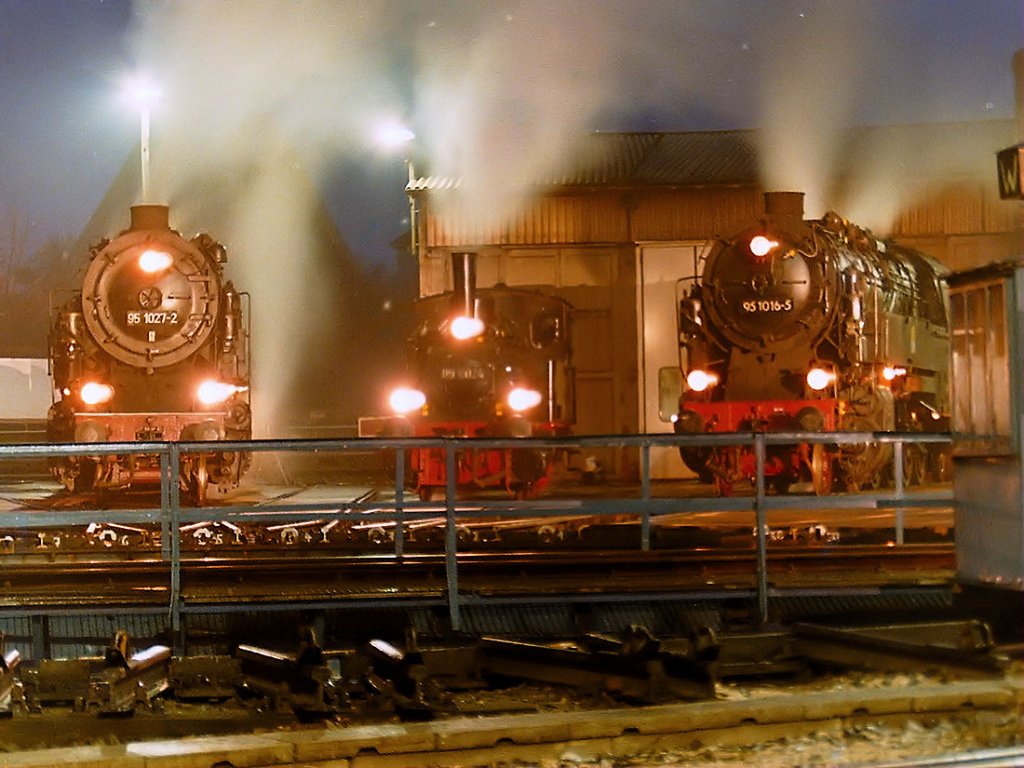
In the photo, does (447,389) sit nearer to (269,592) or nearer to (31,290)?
(269,592)

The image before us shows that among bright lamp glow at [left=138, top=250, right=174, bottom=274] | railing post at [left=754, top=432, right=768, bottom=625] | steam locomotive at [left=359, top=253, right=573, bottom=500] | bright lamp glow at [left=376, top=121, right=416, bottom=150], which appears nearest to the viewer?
railing post at [left=754, top=432, right=768, bottom=625]

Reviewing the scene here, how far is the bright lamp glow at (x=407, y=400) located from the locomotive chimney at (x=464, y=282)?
135cm

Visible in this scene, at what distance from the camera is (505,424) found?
1945 centimetres

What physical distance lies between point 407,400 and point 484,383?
1.25m

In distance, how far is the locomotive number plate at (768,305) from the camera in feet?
61.7

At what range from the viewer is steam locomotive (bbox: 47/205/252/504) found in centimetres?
1906

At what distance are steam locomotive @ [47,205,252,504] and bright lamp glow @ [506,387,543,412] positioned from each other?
12.0 feet

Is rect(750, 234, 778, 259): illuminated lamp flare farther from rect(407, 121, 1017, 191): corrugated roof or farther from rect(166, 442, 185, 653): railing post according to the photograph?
rect(166, 442, 185, 653): railing post

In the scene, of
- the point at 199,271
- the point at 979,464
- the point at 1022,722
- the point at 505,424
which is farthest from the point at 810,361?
the point at 1022,722

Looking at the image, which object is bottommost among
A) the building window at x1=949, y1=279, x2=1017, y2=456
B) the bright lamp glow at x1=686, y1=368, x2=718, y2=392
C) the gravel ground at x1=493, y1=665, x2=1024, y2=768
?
the gravel ground at x1=493, y1=665, x2=1024, y2=768

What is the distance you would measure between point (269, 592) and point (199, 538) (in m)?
5.53

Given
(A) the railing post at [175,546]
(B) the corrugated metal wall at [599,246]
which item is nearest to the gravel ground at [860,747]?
(A) the railing post at [175,546]

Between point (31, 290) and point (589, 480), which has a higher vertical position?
point (31, 290)

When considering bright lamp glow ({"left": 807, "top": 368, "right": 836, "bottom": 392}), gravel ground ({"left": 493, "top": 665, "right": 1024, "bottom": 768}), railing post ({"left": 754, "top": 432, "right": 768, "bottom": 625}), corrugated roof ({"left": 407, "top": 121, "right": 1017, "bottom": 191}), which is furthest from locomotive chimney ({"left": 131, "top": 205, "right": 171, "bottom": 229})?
gravel ground ({"left": 493, "top": 665, "right": 1024, "bottom": 768})
